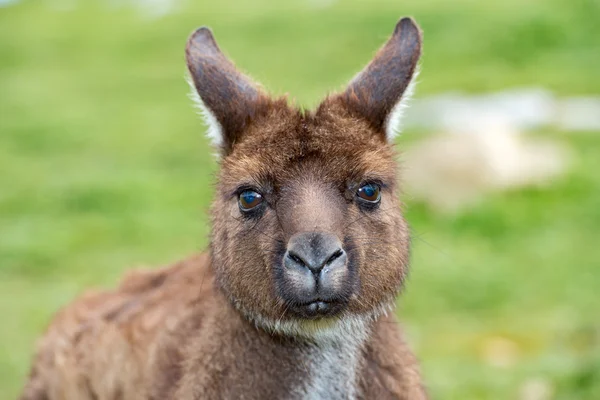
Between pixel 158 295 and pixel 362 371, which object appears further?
pixel 158 295

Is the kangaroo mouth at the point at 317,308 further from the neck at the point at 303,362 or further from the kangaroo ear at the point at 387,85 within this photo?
the kangaroo ear at the point at 387,85

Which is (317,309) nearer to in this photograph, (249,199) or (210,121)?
(249,199)

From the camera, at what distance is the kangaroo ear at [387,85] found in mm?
5465

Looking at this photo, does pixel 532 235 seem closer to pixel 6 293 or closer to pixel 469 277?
pixel 469 277

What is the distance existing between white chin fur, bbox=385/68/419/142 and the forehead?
20cm

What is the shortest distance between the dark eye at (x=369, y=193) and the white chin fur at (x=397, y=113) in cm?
41

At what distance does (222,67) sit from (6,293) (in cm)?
823

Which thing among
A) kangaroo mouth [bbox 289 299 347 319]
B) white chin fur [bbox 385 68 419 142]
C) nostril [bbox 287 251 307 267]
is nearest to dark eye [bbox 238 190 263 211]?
nostril [bbox 287 251 307 267]

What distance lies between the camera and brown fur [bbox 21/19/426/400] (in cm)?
510

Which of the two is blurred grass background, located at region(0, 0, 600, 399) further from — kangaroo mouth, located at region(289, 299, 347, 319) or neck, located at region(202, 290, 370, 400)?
kangaroo mouth, located at region(289, 299, 347, 319)

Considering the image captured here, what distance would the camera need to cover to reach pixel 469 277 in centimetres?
1244

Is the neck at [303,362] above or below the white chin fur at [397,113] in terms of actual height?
below

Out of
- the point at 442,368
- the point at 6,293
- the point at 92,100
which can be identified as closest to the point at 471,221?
the point at 442,368

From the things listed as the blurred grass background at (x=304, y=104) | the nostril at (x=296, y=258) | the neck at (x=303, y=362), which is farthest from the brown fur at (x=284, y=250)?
the blurred grass background at (x=304, y=104)
